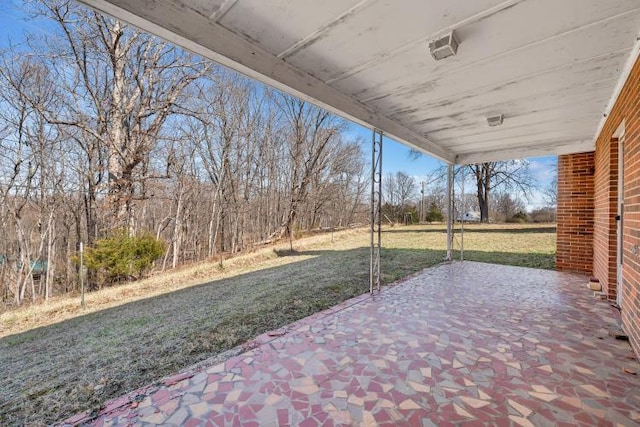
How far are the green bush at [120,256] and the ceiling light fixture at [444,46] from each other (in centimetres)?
748

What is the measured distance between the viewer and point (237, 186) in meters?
11.5

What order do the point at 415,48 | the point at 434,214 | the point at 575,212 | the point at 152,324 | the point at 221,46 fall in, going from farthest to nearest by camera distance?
1. the point at 434,214
2. the point at 575,212
3. the point at 152,324
4. the point at 415,48
5. the point at 221,46

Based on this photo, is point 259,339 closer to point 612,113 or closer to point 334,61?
point 334,61

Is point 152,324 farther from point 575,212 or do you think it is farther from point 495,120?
point 575,212

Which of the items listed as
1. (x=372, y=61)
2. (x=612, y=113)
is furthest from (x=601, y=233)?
(x=372, y=61)

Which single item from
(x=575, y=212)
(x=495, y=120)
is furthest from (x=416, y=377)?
(x=575, y=212)

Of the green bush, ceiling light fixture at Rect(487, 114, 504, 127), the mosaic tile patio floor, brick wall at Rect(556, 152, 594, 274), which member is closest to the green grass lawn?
the mosaic tile patio floor

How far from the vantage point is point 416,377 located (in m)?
1.92

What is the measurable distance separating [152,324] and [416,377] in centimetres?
311

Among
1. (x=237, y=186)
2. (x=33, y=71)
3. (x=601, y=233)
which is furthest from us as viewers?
(x=237, y=186)

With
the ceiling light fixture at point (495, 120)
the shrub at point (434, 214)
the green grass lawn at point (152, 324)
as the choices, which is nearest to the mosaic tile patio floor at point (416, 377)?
the green grass lawn at point (152, 324)

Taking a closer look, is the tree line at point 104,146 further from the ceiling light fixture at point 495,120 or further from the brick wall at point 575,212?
the brick wall at point 575,212

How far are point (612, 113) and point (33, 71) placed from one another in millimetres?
11760

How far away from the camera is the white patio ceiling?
165 cm
